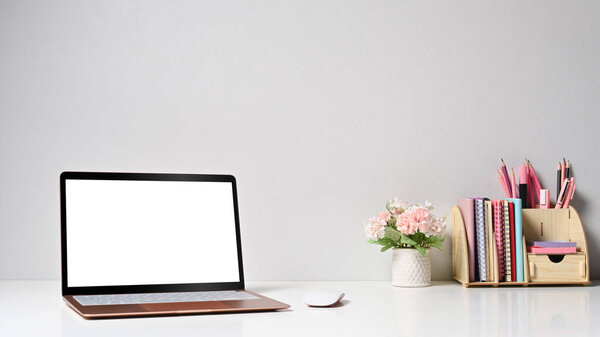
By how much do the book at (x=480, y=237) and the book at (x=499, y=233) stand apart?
33 mm

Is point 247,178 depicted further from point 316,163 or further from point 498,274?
point 498,274

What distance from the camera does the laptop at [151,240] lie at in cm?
121

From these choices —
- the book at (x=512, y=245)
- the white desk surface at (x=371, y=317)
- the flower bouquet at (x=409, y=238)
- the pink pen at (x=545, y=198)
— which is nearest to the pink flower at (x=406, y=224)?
the flower bouquet at (x=409, y=238)

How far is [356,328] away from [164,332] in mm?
304

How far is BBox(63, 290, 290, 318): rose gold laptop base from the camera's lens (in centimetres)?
101

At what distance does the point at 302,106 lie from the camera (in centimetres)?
155

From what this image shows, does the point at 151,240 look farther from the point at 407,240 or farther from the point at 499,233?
the point at 499,233

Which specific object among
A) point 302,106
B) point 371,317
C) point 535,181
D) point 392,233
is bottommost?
point 371,317

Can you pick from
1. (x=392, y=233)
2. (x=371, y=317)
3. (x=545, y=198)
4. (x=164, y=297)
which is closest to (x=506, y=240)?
(x=545, y=198)

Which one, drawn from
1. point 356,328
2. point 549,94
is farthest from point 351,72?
point 356,328

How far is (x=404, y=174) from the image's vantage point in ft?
5.09

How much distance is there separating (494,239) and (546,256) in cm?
13

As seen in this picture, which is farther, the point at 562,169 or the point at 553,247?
the point at 562,169

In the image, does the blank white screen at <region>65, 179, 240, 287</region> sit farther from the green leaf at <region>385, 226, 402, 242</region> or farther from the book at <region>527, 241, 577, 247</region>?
the book at <region>527, 241, 577, 247</region>
